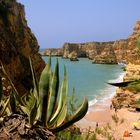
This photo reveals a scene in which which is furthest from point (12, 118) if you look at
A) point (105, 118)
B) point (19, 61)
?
point (105, 118)

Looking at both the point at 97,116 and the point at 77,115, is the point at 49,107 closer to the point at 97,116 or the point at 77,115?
the point at 77,115

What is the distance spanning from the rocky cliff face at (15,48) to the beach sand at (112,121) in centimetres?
343

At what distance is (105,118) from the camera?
2331cm

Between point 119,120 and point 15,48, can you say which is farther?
point 119,120

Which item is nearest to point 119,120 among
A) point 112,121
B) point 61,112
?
point 112,121

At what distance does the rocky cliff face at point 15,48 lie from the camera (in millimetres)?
16030

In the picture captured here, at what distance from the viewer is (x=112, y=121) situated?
21.9 meters

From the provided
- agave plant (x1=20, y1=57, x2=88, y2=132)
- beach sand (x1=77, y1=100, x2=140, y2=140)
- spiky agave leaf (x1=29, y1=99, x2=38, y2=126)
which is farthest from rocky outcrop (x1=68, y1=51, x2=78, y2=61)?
spiky agave leaf (x1=29, y1=99, x2=38, y2=126)

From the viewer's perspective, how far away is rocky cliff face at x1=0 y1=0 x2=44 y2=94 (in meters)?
16.0

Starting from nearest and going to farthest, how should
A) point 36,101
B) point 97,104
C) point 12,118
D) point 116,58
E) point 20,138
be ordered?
point 20,138 → point 12,118 → point 36,101 → point 97,104 → point 116,58

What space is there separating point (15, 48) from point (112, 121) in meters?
7.14

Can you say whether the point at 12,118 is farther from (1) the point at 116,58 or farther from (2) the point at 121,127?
(1) the point at 116,58

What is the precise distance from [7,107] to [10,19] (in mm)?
17583

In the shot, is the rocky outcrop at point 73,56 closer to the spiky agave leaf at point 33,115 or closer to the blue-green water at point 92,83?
the blue-green water at point 92,83
